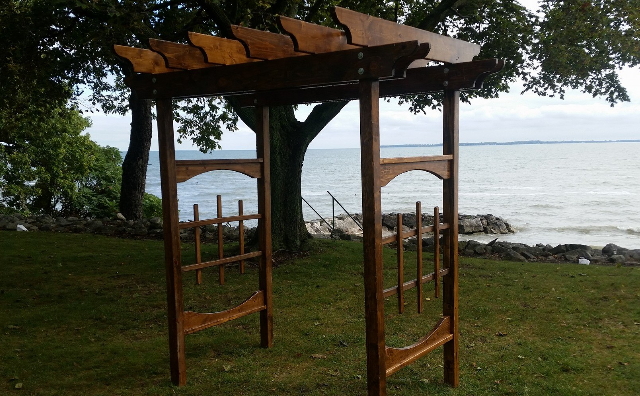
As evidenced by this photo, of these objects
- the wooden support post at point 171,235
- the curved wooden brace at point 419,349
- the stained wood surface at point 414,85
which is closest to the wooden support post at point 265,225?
the stained wood surface at point 414,85

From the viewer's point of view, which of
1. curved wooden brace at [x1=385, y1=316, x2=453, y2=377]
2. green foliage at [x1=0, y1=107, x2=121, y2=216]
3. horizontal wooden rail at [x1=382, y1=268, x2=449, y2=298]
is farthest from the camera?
green foliage at [x1=0, y1=107, x2=121, y2=216]

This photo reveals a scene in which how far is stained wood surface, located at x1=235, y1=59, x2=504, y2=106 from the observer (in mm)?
4555

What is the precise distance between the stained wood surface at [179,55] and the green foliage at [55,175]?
15682 mm

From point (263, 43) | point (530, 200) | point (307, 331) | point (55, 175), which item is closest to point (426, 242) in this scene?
point (307, 331)

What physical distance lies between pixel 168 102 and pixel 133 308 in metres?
3.76

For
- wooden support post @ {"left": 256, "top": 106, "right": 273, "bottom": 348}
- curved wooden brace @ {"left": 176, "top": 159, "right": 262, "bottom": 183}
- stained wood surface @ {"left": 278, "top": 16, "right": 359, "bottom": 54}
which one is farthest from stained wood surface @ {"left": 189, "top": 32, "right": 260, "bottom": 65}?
wooden support post @ {"left": 256, "top": 106, "right": 273, "bottom": 348}

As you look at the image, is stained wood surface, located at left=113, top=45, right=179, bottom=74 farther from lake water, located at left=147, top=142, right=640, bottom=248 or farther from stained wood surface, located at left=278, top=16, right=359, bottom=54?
lake water, located at left=147, top=142, right=640, bottom=248

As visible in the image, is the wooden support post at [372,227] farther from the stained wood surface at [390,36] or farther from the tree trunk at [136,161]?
the tree trunk at [136,161]

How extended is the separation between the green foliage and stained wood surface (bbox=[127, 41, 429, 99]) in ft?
51.2

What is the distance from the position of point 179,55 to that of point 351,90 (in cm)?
170

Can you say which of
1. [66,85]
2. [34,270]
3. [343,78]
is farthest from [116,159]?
[343,78]

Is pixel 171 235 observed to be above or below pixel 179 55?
below

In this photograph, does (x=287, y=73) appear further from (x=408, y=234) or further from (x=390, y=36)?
(x=408, y=234)

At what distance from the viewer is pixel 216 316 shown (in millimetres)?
5527
